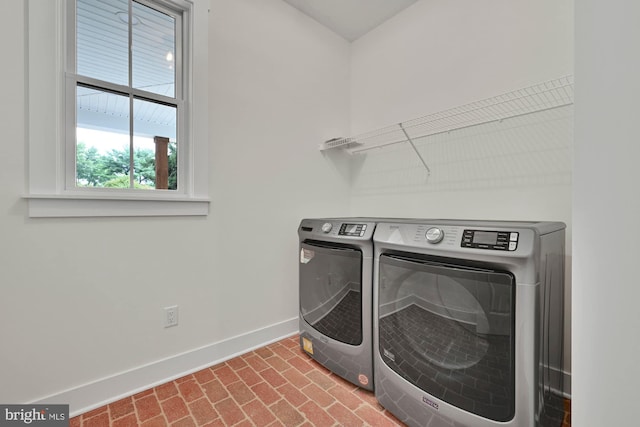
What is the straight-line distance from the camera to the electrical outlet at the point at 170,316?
5.24ft

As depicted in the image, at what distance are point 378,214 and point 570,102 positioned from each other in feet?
4.59

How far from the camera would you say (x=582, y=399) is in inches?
23.7

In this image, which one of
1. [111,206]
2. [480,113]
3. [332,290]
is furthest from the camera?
[480,113]

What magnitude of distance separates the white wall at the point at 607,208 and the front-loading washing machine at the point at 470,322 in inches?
13.1

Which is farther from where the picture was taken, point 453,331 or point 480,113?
point 480,113

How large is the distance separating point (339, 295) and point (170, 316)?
1.02 metres

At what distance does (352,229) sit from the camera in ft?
5.01

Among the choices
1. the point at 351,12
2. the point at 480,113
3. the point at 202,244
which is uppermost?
the point at 351,12

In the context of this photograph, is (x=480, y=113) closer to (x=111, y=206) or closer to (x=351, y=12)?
(x=351, y=12)

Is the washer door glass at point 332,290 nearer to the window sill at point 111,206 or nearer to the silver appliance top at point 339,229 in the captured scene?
the silver appliance top at point 339,229

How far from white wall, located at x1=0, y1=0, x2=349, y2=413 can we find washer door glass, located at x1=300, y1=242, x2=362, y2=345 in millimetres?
338

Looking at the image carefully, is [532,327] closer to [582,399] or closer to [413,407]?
[582,399]
